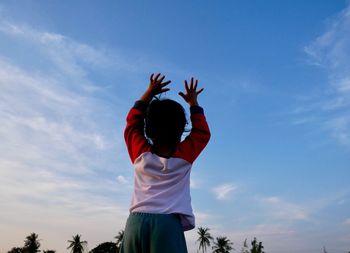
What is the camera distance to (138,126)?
3051mm

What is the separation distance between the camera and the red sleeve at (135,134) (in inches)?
114

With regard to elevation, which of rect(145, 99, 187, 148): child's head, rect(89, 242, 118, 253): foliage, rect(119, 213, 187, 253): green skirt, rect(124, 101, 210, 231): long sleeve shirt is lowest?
rect(119, 213, 187, 253): green skirt

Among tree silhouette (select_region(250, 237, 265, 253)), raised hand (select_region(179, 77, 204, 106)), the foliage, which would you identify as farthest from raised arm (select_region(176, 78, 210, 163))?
the foliage

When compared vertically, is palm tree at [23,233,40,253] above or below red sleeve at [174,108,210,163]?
above

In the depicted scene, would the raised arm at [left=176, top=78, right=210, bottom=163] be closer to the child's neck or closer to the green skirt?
the child's neck

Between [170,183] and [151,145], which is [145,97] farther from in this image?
[170,183]

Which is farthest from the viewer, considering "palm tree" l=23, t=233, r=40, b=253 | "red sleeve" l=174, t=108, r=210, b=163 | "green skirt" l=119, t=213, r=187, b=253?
"palm tree" l=23, t=233, r=40, b=253

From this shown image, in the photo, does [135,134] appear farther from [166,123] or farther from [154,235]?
[154,235]

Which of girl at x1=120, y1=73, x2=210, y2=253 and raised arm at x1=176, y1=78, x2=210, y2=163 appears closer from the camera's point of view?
girl at x1=120, y1=73, x2=210, y2=253

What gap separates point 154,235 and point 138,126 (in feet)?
3.11

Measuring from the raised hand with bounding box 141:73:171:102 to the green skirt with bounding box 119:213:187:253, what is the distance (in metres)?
1.06

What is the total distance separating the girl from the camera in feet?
8.13

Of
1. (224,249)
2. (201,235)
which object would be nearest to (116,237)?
(201,235)

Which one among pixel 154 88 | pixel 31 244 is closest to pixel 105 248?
pixel 31 244
